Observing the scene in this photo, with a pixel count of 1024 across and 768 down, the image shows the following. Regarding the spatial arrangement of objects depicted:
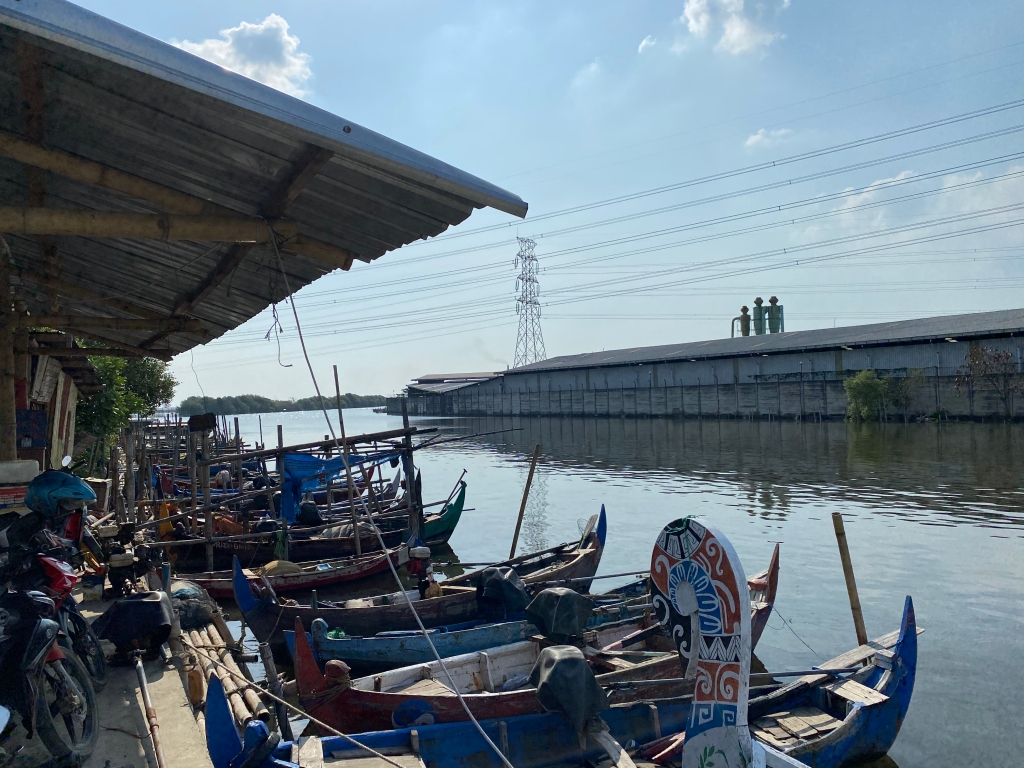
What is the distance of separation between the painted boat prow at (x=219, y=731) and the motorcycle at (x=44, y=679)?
0.90 meters

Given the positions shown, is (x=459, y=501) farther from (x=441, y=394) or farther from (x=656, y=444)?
(x=441, y=394)

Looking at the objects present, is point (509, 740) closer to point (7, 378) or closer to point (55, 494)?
point (55, 494)

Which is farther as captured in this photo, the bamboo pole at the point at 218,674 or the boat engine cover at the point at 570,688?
the boat engine cover at the point at 570,688

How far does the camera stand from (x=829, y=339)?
49625mm

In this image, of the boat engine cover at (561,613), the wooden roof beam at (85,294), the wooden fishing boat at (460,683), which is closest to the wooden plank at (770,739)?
the wooden fishing boat at (460,683)

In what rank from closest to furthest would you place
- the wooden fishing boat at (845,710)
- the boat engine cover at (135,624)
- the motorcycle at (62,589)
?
1. the motorcycle at (62,589)
2. the boat engine cover at (135,624)
3. the wooden fishing boat at (845,710)

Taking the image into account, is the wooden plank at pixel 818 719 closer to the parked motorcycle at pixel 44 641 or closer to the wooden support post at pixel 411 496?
the parked motorcycle at pixel 44 641

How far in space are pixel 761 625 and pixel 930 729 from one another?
217cm

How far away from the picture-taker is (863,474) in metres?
26.8

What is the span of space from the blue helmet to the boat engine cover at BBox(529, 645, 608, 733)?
3704 millimetres

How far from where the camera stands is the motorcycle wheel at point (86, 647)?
5.18 m

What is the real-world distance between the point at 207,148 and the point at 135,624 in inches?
157

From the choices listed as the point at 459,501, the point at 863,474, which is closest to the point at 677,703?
the point at 459,501

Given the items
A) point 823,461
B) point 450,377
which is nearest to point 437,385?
point 450,377
